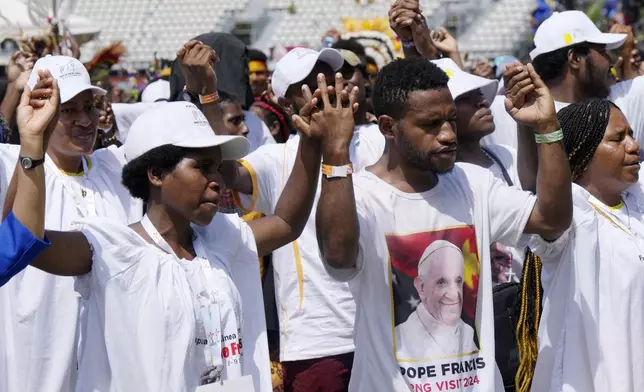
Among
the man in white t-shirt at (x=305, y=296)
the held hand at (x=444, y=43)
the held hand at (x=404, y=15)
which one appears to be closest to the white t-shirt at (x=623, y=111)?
the held hand at (x=444, y=43)

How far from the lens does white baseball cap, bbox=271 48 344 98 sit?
575 centimetres

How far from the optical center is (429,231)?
4078 mm

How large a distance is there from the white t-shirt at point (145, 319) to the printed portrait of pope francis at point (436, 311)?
61cm

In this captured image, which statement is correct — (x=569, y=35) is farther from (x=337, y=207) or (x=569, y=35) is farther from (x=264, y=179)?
(x=337, y=207)

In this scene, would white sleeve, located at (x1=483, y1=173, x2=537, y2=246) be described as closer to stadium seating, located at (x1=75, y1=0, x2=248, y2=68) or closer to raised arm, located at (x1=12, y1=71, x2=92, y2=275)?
raised arm, located at (x1=12, y1=71, x2=92, y2=275)

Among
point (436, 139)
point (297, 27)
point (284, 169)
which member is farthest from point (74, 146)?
point (297, 27)

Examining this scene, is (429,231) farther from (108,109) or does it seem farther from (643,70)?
(643,70)

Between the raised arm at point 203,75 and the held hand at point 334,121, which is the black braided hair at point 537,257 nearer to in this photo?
the held hand at point 334,121

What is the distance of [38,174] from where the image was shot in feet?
11.4

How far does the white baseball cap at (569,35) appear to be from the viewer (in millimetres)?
6715

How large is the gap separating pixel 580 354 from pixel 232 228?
4.79 ft

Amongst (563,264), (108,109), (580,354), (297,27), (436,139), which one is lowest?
(580,354)

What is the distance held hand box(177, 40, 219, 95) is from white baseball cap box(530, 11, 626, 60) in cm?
249

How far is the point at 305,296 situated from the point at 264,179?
25.1 inches
